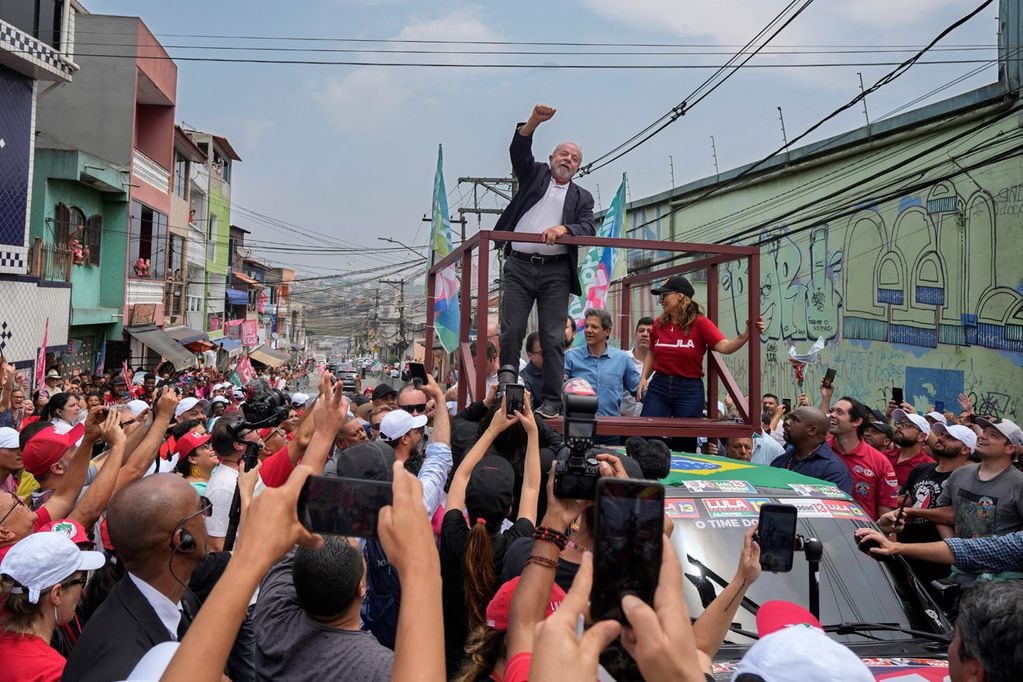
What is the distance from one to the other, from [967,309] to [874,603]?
10.8 m

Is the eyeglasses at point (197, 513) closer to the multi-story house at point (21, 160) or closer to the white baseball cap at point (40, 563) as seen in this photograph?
the white baseball cap at point (40, 563)

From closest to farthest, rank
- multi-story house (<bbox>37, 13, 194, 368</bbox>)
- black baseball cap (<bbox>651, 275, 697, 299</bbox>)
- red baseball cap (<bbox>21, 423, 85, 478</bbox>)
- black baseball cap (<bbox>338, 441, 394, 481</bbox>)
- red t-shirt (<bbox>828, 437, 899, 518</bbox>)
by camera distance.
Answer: black baseball cap (<bbox>338, 441, 394, 481</bbox>)
red baseball cap (<bbox>21, 423, 85, 478</bbox>)
black baseball cap (<bbox>651, 275, 697, 299</bbox>)
red t-shirt (<bbox>828, 437, 899, 518</bbox>)
multi-story house (<bbox>37, 13, 194, 368</bbox>)

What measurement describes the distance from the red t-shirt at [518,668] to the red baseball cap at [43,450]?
411cm

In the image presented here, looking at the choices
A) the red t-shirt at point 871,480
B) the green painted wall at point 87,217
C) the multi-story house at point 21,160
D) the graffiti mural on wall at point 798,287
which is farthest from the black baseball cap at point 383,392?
the green painted wall at point 87,217

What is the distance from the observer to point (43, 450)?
521 cm

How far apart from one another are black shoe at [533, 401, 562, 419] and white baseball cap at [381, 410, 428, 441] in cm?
98

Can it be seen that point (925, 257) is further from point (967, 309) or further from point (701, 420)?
point (701, 420)

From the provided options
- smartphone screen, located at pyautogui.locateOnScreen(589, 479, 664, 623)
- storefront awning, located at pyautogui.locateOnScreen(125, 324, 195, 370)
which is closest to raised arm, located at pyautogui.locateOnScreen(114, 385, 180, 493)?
smartphone screen, located at pyautogui.locateOnScreen(589, 479, 664, 623)

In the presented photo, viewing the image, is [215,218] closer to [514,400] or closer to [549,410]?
[549,410]

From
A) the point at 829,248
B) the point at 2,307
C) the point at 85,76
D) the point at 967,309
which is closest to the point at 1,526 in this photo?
the point at 967,309

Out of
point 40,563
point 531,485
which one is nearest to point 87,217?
point 40,563

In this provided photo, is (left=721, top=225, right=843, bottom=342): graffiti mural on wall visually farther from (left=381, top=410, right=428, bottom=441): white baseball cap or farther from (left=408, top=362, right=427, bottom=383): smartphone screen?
(left=381, top=410, right=428, bottom=441): white baseball cap

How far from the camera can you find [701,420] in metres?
6.29

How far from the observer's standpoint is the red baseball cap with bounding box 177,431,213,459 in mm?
5770
